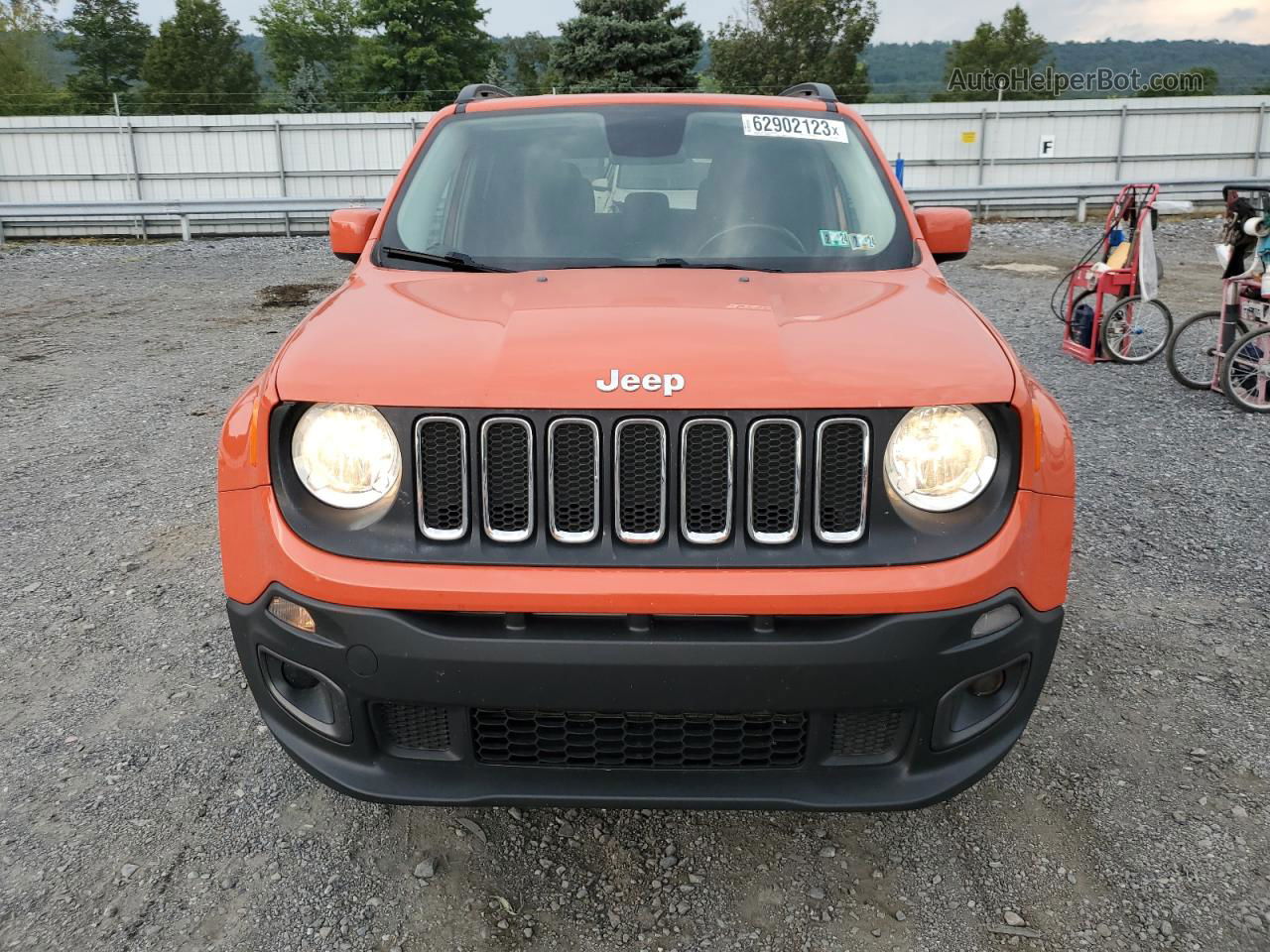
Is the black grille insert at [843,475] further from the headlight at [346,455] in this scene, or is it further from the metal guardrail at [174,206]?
the metal guardrail at [174,206]

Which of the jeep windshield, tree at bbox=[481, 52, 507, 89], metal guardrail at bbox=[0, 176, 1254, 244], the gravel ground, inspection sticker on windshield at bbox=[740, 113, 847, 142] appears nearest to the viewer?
the gravel ground

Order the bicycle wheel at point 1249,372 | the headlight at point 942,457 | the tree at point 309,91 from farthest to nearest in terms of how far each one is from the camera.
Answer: the tree at point 309,91
the bicycle wheel at point 1249,372
the headlight at point 942,457

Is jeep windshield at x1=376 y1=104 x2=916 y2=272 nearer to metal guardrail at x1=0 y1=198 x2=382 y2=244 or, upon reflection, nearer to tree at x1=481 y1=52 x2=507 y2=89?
metal guardrail at x1=0 y1=198 x2=382 y2=244

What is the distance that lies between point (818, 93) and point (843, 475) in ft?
8.41

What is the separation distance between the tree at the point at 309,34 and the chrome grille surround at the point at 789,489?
73921 millimetres

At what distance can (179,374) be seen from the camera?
843 centimetres

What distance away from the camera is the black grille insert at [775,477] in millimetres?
2076

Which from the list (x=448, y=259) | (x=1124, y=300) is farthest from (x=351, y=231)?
(x=1124, y=300)

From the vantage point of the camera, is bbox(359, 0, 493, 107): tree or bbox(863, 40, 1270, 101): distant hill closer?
bbox(359, 0, 493, 107): tree

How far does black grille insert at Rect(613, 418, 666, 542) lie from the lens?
2.07 metres

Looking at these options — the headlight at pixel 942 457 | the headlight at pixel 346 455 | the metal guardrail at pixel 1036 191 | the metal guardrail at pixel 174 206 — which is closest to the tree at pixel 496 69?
the metal guardrail at pixel 174 206

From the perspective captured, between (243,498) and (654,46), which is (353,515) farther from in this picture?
(654,46)

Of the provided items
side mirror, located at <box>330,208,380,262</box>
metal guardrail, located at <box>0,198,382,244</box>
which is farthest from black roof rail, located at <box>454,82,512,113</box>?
metal guardrail, located at <box>0,198,382,244</box>

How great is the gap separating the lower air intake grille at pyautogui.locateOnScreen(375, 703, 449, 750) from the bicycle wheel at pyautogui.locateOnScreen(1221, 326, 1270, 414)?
692cm
